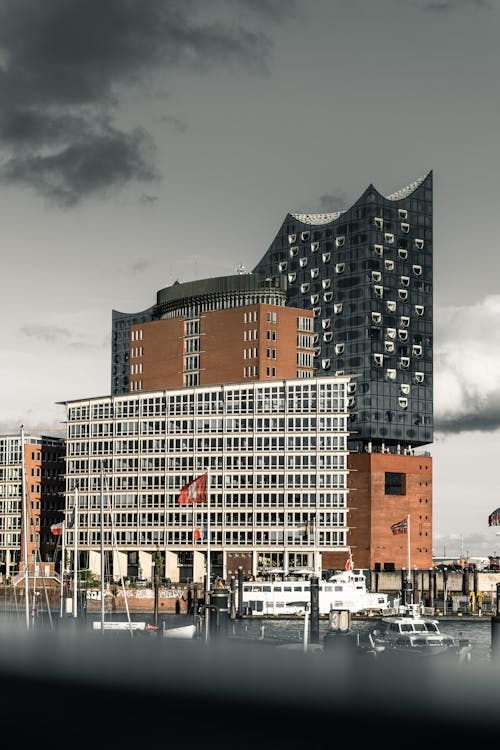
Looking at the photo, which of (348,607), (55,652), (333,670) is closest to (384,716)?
(333,670)

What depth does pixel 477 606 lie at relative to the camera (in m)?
171

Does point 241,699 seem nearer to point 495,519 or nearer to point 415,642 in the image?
point 415,642

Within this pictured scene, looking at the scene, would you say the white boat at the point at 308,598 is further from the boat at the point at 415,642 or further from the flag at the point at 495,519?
the boat at the point at 415,642

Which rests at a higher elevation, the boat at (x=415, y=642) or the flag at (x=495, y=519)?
the flag at (x=495, y=519)

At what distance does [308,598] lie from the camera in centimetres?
15550

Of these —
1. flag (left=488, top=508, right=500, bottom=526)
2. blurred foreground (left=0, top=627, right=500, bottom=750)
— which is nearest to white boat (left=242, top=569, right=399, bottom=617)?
flag (left=488, top=508, right=500, bottom=526)

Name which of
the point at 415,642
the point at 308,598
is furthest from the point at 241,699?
the point at 308,598

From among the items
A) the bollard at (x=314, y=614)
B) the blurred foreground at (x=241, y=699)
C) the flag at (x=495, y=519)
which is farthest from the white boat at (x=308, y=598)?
the blurred foreground at (x=241, y=699)

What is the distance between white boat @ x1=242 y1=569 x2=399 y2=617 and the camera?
15412 centimetres

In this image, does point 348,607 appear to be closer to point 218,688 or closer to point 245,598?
point 245,598

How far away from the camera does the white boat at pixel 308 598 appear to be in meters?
154

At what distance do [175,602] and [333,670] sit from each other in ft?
483

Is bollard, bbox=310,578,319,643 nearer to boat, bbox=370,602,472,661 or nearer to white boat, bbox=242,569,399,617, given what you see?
boat, bbox=370,602,472,661

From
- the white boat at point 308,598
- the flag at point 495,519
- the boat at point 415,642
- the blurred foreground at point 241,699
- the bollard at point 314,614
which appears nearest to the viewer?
the blurred foreground at point 241,699
